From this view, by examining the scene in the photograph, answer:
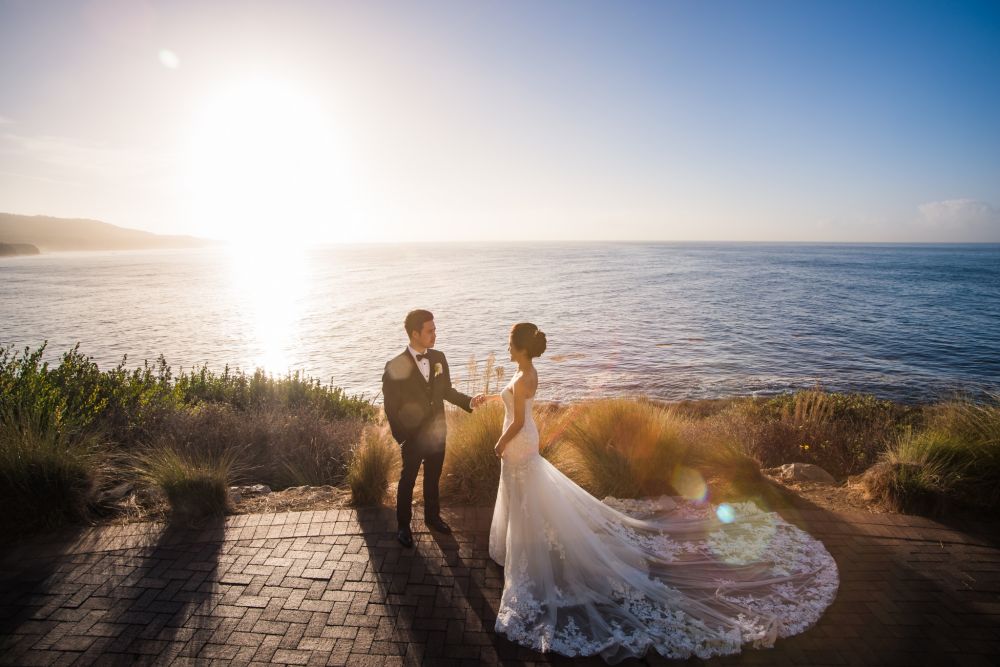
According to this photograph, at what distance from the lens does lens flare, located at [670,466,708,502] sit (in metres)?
6.71

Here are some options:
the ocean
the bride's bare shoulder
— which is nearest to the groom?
the bride's bare shoulder

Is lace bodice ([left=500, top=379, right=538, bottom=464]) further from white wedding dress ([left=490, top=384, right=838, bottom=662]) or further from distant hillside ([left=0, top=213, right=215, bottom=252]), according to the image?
distant hillside ([left=0, top=213, right=215, bottom=252])

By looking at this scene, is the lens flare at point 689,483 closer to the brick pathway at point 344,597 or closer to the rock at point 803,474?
the brick pathway at point 344,597

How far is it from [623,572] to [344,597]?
252 cm

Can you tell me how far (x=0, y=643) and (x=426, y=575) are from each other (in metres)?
3.31

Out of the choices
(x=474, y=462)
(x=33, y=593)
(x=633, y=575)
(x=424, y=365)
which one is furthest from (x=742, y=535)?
(x=33, y=593)

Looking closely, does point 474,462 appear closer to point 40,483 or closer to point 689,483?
point 689,483

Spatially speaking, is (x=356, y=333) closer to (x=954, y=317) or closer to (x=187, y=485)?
(x=187, y=485)

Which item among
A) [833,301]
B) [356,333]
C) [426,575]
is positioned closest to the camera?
[426,575]

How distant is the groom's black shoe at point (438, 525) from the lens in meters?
5.57

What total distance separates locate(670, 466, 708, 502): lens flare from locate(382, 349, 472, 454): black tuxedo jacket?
10.9ft

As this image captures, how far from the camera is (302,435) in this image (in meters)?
9.08

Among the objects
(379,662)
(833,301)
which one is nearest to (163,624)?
(379,662)

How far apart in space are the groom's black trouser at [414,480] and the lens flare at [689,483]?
3345 mm
